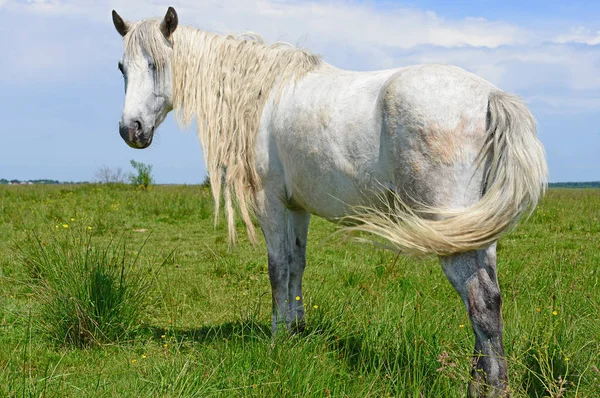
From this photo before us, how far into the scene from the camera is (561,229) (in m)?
9.98

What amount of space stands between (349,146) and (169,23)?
1.90 meters

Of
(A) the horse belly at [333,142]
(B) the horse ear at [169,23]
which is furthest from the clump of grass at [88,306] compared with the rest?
(B) the horse ear at [169,23]

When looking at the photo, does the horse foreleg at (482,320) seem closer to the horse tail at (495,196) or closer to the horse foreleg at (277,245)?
the horse tail at (495,196)

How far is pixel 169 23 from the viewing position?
14.0 ft

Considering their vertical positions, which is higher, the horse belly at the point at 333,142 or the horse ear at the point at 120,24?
the horse ear at the point at 120,24

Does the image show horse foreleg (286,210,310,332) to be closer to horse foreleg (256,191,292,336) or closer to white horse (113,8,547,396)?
white horse (113,8,547,396)

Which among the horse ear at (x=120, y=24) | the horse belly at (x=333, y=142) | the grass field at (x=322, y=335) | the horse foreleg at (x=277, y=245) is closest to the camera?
the grass field at (x=322, y=335)

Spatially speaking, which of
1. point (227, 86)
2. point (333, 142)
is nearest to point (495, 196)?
point (333, 142)

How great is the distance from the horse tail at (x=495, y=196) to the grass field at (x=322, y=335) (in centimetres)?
49

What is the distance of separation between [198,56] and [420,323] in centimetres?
251

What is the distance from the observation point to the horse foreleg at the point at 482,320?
289cm

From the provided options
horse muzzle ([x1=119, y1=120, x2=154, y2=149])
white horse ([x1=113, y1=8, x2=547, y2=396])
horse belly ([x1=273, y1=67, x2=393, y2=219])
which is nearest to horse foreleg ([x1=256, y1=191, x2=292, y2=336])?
white horse ([x1=113, y1=8, x2=547, y2=396])

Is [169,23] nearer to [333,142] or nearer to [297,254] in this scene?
[333,142]

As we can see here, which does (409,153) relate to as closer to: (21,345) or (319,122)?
(319,122)
